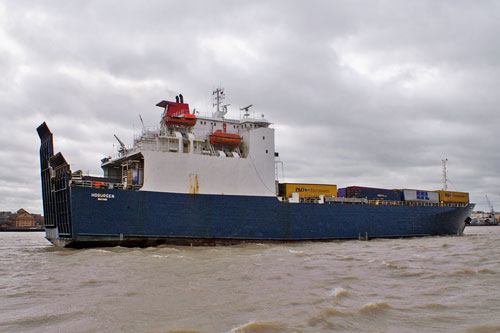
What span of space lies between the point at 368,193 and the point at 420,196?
669 cm

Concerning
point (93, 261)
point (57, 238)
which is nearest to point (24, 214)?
point (57, 238)

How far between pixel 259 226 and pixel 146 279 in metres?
11.9

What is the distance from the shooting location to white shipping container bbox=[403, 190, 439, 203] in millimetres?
32906

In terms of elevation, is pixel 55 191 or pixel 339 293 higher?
pixel 55 191

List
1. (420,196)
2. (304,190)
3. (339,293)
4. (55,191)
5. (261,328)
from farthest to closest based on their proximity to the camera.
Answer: (420,196) → (304,190) → (55,191) → (339,293) → (261,328)

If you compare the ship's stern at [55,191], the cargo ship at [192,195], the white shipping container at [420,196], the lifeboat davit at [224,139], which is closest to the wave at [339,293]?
the cargo ship at [192,195]

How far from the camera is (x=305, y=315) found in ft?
24.6

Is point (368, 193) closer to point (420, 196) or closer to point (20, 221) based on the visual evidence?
point (420, 196)

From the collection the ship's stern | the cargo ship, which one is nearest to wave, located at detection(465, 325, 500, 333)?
the cargo ship

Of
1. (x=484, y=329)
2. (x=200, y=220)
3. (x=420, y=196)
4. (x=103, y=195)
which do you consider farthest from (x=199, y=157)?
(x=420, y=196)

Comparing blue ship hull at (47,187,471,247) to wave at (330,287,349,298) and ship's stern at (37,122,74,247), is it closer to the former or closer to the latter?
ship's stern at (37,122,74,247)

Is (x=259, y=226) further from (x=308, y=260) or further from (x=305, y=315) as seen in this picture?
(x=305, y=315)

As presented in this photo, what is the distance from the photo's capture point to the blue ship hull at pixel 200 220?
18578 mm

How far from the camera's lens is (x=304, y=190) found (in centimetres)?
2648
